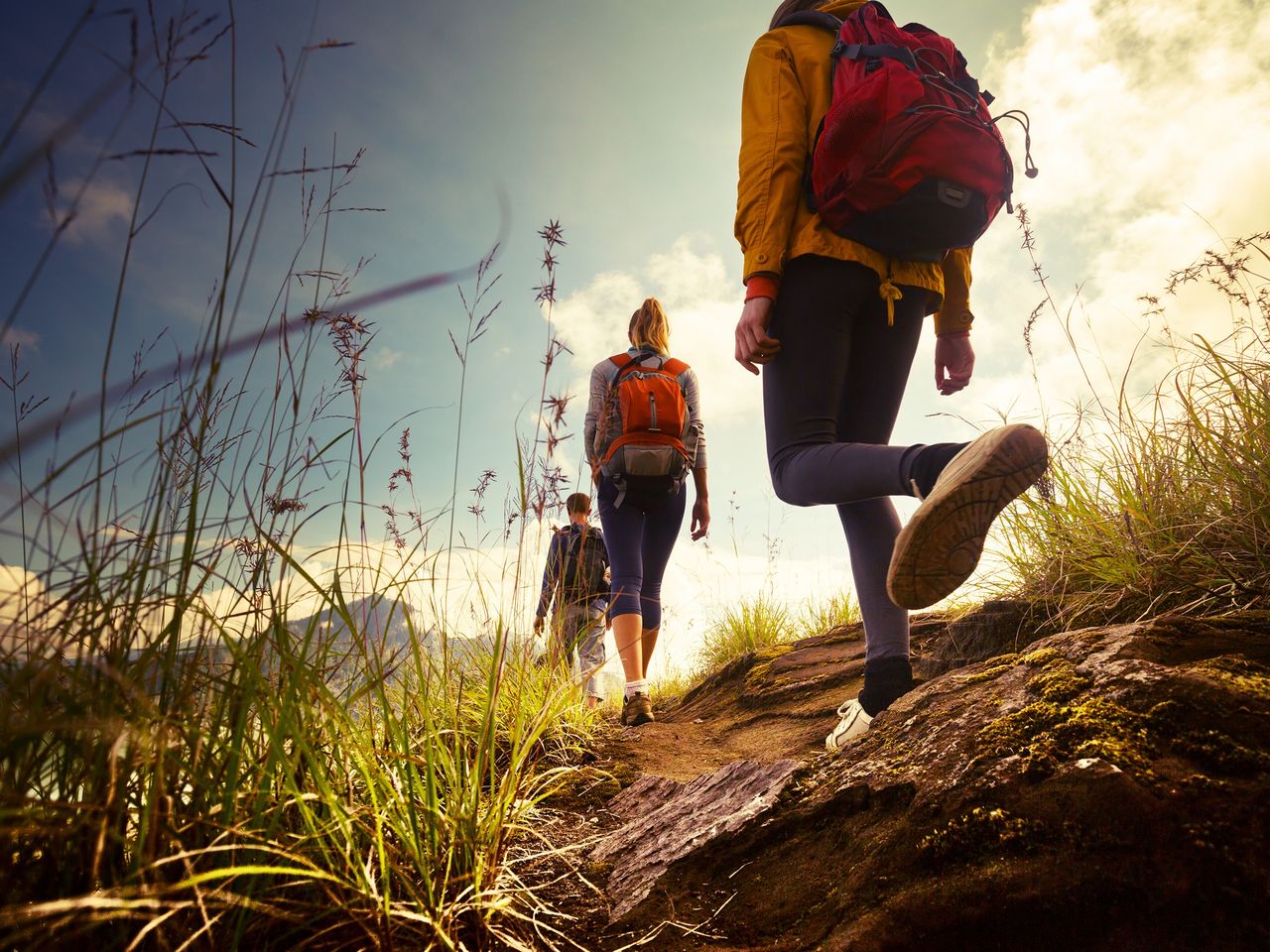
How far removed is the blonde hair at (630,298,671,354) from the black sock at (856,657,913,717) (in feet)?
7.54

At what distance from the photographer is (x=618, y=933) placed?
3.99 ft

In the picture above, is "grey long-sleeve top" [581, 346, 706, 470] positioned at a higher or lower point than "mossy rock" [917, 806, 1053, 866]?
higher

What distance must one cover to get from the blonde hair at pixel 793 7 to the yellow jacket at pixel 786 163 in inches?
7.1

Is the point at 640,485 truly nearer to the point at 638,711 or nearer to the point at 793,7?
the point at 638,711

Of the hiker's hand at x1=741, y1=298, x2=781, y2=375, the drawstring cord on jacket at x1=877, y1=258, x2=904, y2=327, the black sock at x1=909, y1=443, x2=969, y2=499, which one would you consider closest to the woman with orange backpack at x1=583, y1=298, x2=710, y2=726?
the hiker's hand at x1=741, y1=298, x2=781, y2=375

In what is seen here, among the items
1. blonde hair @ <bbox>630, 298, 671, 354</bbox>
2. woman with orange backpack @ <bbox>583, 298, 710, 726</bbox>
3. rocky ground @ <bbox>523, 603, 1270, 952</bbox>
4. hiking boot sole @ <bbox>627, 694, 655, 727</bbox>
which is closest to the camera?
Result: rocky ground @ <bbox>523, 603, 1270, 952</bbox>

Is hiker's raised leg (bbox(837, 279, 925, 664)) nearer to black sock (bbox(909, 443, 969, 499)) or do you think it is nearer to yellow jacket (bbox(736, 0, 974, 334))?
yellow jacket (bbox(736, 0, 974, 334))

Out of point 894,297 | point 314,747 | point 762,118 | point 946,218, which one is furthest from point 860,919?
point 762,118

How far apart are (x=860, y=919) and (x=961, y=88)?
6.92 feet

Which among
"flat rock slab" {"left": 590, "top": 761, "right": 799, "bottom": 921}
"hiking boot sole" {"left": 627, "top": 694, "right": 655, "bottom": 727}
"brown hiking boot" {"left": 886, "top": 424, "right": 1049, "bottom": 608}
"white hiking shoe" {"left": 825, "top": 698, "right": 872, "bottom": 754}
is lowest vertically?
"flat rock slab" {"left": 590, "top": 761, "right": 799, "bottom": 921}

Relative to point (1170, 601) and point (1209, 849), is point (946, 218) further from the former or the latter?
point (1209, 849)

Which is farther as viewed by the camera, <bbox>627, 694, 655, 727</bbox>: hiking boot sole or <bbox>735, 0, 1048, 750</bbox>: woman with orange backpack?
<bbox>627, 694, 655, 727</bbox>: hiking boot sole

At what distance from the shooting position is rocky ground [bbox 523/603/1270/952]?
87cm

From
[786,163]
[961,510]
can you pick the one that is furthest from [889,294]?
[961,510]
